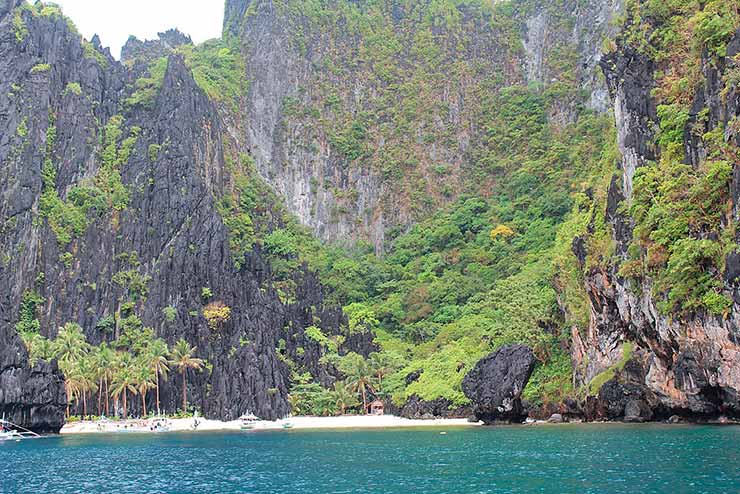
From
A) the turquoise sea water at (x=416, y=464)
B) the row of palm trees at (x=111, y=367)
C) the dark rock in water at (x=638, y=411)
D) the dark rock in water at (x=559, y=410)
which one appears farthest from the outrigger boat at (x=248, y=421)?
the dark rock in water at (x=638, y=411)

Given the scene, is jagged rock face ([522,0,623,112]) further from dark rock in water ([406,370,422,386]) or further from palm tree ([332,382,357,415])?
palm tree ([332,382,357,415])

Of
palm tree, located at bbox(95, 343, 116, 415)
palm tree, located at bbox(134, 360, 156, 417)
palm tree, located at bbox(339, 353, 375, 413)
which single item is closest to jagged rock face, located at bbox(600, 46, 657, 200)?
palm tree, located at bbox(339, 353, 375, 413)

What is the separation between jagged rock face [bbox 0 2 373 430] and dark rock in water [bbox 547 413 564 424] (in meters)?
27.7

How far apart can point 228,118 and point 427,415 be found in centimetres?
7690

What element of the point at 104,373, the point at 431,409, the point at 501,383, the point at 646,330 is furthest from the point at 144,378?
the point at 646,330

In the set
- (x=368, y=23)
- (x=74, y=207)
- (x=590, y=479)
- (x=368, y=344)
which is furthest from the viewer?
(x=368, y=23)

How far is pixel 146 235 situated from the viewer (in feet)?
344

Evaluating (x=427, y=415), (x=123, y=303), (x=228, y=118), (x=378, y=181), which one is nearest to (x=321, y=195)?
(x=378, y=181)

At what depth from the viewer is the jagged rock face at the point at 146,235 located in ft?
290

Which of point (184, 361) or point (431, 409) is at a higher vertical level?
point (184, 361)

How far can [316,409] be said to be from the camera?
Result: 83.4 metres

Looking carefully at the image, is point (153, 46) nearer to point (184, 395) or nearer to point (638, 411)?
point (184, 395)

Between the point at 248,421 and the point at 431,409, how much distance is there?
1722 centimetres

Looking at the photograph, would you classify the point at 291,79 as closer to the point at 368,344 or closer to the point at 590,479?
the point at 368,344
